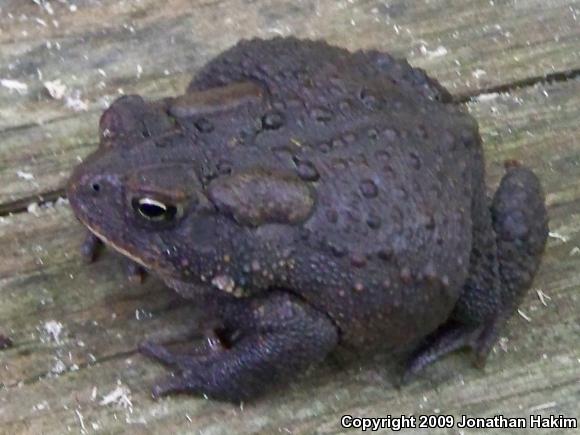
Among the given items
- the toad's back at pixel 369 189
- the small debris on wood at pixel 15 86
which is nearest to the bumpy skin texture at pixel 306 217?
the toad's back at pixel 369 189

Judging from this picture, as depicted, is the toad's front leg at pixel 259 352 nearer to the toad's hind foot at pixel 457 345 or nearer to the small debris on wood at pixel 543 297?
the toad's hind foot at pixel 457 345

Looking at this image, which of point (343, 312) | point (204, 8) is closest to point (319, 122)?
point (343, 312)

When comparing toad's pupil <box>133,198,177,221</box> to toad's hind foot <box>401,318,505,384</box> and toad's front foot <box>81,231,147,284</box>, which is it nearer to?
toad's front foot <box>81,231,147,284</box>

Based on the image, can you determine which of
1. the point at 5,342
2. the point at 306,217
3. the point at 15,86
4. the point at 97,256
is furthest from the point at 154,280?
the point at 15,86

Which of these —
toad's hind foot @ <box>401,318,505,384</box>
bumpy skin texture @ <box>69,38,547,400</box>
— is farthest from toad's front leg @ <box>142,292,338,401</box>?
toad's hind foot @ <box>401,318,505,384</box>

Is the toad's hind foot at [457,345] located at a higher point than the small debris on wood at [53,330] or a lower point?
higher

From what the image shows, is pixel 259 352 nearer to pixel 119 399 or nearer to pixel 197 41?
pixel 119 399

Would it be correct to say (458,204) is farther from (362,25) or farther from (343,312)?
(362,25)
